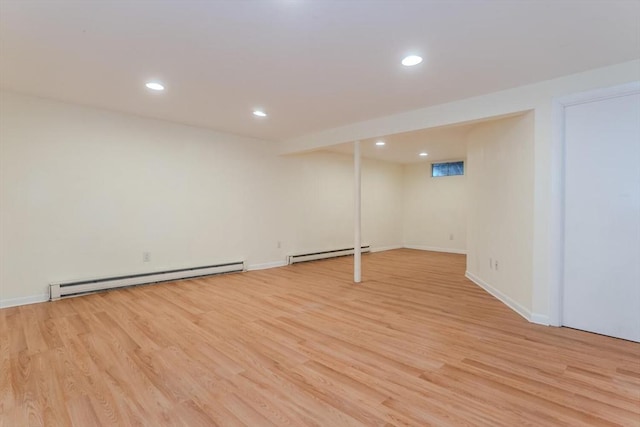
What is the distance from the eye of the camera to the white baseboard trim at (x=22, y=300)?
3590 mm

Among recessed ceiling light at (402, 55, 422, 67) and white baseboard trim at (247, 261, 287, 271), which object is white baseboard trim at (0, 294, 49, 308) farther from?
recessed ceiling light at (402, 55, 422, 67)

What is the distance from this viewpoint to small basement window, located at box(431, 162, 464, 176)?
313 inches

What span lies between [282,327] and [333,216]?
4456mm

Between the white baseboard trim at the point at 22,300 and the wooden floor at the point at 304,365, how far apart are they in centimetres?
13

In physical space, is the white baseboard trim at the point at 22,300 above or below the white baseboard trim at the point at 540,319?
above

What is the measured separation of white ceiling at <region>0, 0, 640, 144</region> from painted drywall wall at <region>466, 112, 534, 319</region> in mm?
780

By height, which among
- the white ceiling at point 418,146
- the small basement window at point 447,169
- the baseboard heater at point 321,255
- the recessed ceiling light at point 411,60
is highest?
the recessed ceiling light at point 411,60

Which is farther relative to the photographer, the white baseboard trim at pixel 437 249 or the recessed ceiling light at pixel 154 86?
the white baseboard trim at pixel 437 249

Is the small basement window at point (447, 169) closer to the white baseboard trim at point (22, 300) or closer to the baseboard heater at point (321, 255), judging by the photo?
the baseboard heater at point (321, 255)

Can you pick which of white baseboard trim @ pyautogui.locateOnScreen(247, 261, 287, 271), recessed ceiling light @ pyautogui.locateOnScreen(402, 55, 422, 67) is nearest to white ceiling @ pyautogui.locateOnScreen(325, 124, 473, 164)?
recessed ceiling light @ pyautogui.locateOnScreen(402, 55, 422, 67)

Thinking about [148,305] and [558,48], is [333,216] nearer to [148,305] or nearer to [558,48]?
[148,305]

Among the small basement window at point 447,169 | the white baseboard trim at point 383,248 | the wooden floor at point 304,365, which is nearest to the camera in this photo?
the wooden floor at point 304,365

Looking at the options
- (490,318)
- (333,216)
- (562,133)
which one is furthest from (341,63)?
(333,216)

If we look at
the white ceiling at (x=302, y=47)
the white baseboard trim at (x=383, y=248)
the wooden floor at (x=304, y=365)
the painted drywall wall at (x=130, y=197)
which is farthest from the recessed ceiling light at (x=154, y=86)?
the white baseboard trim at (x=383, y=248)
